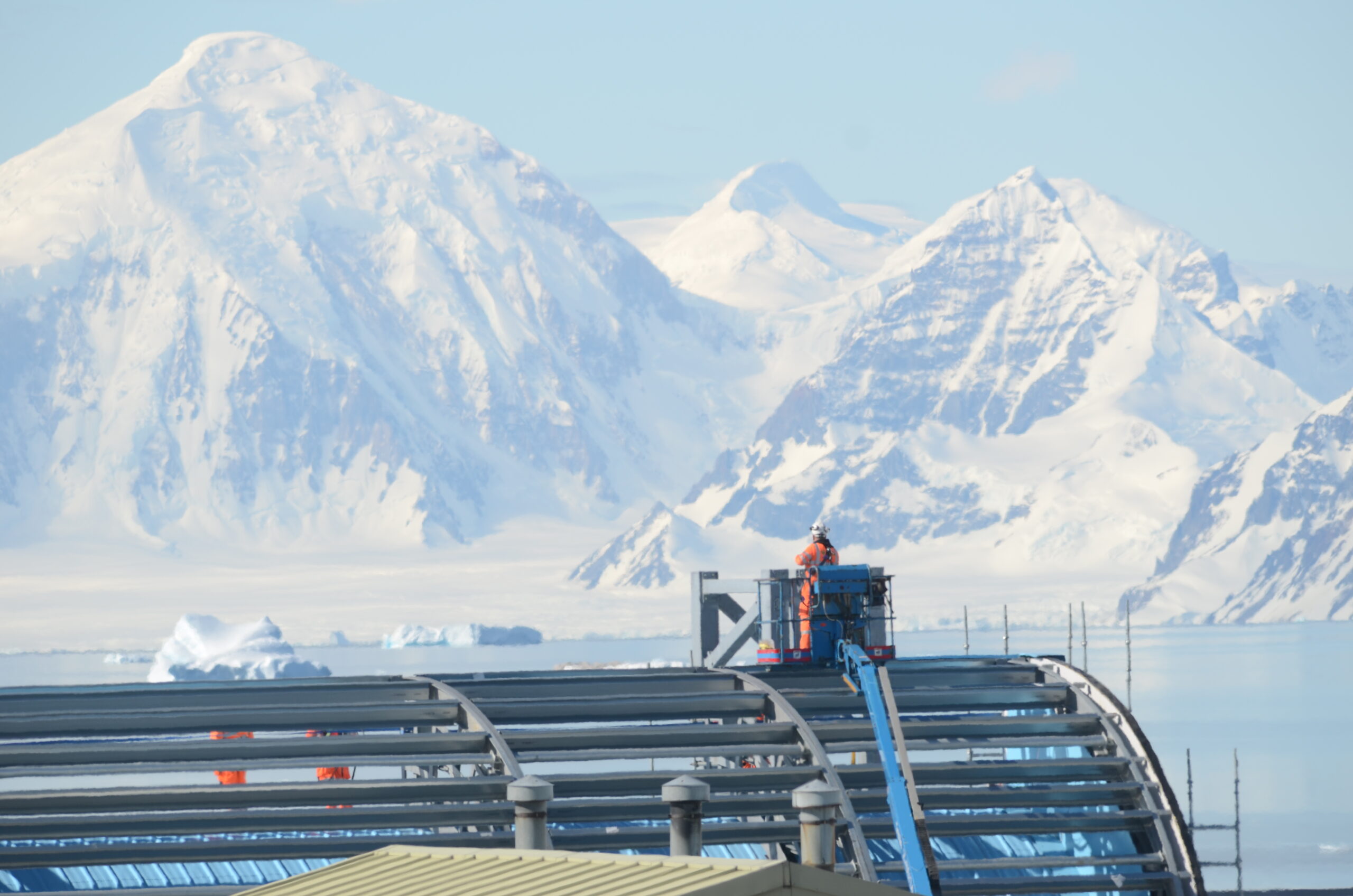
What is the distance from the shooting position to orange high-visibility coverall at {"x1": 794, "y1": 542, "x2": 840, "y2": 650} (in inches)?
1180

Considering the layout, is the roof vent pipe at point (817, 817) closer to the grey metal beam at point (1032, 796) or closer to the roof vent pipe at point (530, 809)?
the roof vent pipe at point (530, 809)

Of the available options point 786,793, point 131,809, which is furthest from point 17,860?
point 786,793

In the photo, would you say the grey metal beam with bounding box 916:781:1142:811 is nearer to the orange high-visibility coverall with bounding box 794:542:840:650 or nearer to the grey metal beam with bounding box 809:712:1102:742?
the grey metal beam with bounding box 809:712:1102:742

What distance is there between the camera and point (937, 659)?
29.1m

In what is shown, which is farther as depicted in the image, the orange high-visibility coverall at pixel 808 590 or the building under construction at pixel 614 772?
the orange high-visibility coverall at pixel 808 590

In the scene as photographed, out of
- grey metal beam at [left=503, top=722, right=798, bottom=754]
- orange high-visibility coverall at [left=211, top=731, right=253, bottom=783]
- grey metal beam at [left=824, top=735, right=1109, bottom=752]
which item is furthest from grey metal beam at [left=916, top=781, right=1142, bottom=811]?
orange high-visibility coverall at [left=211, top=731, right=253, bottom=783]

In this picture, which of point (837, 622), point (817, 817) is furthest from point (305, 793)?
point (837, 622)

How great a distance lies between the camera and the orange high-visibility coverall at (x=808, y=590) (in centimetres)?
2997

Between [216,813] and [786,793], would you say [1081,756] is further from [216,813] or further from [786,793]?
[216,813]

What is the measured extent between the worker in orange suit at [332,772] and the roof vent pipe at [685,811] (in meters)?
7.35

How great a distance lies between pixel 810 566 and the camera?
101 ft

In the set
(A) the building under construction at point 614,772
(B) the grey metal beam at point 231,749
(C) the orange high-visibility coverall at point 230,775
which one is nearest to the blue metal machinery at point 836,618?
(A) the building under construction at point 614,772

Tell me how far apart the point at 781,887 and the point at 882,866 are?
35.6ft

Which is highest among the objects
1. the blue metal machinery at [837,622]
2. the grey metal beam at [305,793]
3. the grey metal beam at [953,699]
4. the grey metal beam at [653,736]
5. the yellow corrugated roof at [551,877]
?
the blue metal machinery at [837,622]
